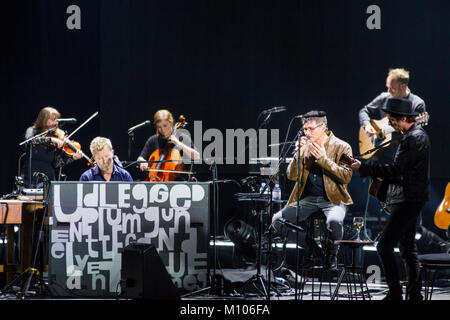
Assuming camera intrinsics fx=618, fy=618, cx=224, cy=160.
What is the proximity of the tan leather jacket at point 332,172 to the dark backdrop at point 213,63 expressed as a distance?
202 centimetres

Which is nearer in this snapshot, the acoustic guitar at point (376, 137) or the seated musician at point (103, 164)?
the seated musician at point (103, 164)

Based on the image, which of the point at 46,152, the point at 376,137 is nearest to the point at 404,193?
the point at 376,137

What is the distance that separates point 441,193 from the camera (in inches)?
316

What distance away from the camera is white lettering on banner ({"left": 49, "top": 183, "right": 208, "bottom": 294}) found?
5.78 m

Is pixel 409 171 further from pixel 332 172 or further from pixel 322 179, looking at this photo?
pixel 322 179

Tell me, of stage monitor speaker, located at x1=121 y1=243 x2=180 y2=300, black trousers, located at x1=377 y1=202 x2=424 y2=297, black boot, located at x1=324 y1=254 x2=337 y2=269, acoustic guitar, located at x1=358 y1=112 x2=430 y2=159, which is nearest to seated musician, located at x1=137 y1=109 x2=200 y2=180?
acoustic guitar, located at x1=358 y1=112 x2=430 y2=159

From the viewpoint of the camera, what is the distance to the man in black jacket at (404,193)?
4867mm

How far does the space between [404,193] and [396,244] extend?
408 mm


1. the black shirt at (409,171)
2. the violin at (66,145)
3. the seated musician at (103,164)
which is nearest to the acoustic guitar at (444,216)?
the black shirt at (409,171)

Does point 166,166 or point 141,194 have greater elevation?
point 166,166

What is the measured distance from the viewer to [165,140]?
7699mm

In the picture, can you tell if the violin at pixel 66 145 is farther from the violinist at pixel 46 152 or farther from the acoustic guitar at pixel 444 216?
the acoustic guitar at pixel 444 216

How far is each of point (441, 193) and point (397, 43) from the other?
6.73ft

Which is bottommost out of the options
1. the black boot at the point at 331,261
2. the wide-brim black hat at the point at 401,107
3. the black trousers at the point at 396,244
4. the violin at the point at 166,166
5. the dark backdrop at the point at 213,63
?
the black boot at the point at 331,261
